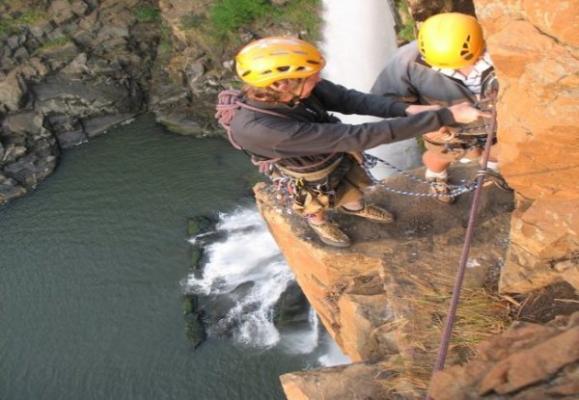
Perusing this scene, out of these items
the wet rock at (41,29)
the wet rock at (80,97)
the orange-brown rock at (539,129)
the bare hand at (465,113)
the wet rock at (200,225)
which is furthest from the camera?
the wet rock at (41,29)

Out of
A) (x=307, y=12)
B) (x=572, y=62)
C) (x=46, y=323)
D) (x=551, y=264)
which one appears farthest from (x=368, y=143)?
(x=307, y=12)

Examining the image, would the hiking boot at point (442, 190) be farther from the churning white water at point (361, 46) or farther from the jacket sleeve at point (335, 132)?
the churning white water at point (361, 46)

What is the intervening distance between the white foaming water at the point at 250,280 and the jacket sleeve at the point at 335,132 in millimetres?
6204

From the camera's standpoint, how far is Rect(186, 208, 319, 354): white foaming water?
353 inches

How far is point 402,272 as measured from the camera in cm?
402

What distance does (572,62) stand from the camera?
2479 millimetres

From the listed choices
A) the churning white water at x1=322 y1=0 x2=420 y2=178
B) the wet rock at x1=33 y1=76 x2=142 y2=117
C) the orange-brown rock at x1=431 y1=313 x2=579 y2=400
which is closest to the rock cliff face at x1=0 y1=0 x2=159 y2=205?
the wet rock at x1=33 y1=76 x2=142 y2=117

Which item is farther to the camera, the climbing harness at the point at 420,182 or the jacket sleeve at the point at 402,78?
the climbing harness at the point at 420,182

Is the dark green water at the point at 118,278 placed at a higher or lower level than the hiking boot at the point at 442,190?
lower

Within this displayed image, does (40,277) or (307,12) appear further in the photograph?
(307,12)

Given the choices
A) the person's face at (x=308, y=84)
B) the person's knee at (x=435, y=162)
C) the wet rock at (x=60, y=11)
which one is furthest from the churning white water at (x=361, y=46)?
the person's face at (x=308, y=84)

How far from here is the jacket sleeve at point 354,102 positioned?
3.60 meters

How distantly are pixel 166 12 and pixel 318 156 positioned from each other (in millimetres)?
12608

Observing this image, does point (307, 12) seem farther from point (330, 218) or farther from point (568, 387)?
point (568, 387)
